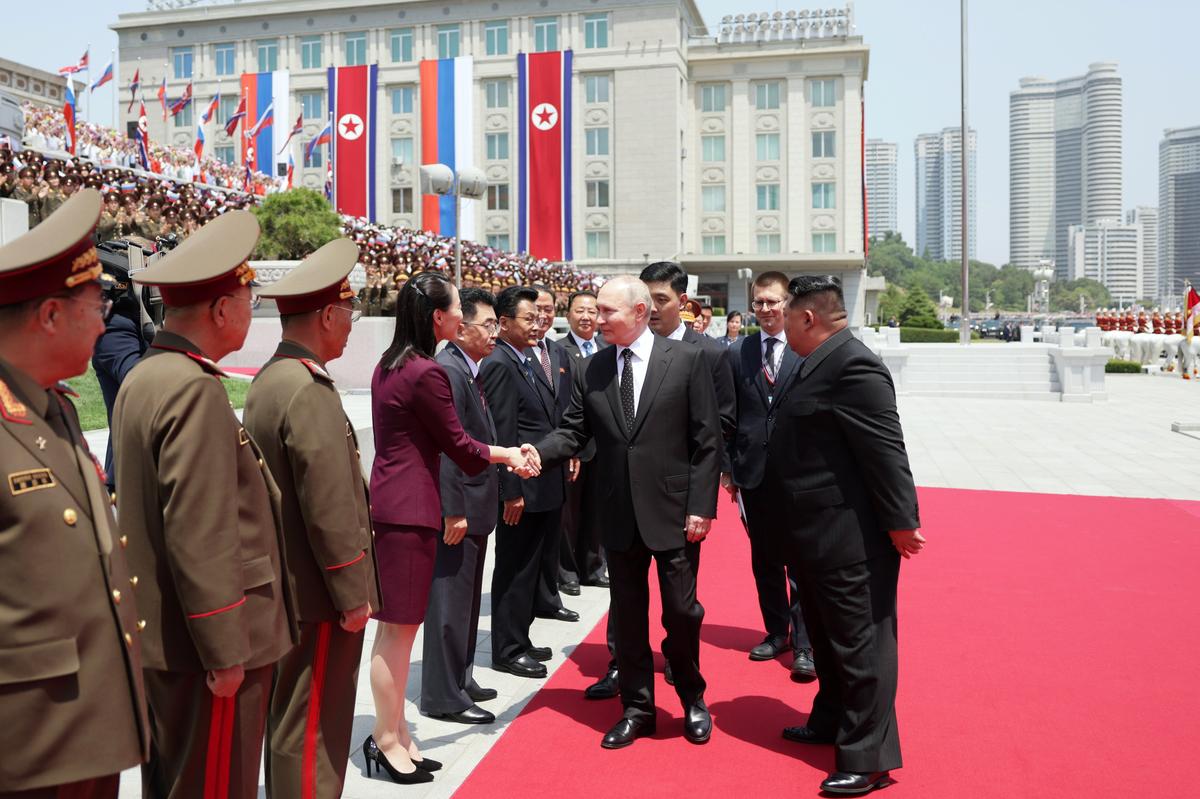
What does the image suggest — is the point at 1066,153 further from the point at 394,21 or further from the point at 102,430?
the point at 102,430

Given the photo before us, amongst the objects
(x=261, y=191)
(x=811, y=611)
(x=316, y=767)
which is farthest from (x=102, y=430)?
(x=261, y=191)

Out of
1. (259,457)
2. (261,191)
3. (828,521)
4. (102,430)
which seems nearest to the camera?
(259,457)

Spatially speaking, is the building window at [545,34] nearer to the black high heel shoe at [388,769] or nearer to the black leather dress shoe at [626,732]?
the black leather dress shoe at [626,732]

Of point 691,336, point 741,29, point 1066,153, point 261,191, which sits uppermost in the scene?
point 1066,153

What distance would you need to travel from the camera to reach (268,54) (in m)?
49.6

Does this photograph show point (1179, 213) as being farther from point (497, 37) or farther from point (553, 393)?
point (553, 393)

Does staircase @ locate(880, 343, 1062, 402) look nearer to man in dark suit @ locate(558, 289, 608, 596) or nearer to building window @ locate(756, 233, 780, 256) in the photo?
man in dark suit @ locate(558, 289, 608, 596)

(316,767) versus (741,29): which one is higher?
(741,29)

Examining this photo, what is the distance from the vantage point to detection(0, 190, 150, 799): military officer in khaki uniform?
1.81 metres

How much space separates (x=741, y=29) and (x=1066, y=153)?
161 metres

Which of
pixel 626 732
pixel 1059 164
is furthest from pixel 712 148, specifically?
pixel 1059 164

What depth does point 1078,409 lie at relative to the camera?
1803 cm

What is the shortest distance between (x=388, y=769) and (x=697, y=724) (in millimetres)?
1247

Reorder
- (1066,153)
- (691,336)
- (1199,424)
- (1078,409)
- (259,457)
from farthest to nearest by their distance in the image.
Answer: (1066,153)
(1078,409)
(1199,424)
(691,336)
(259,457)
